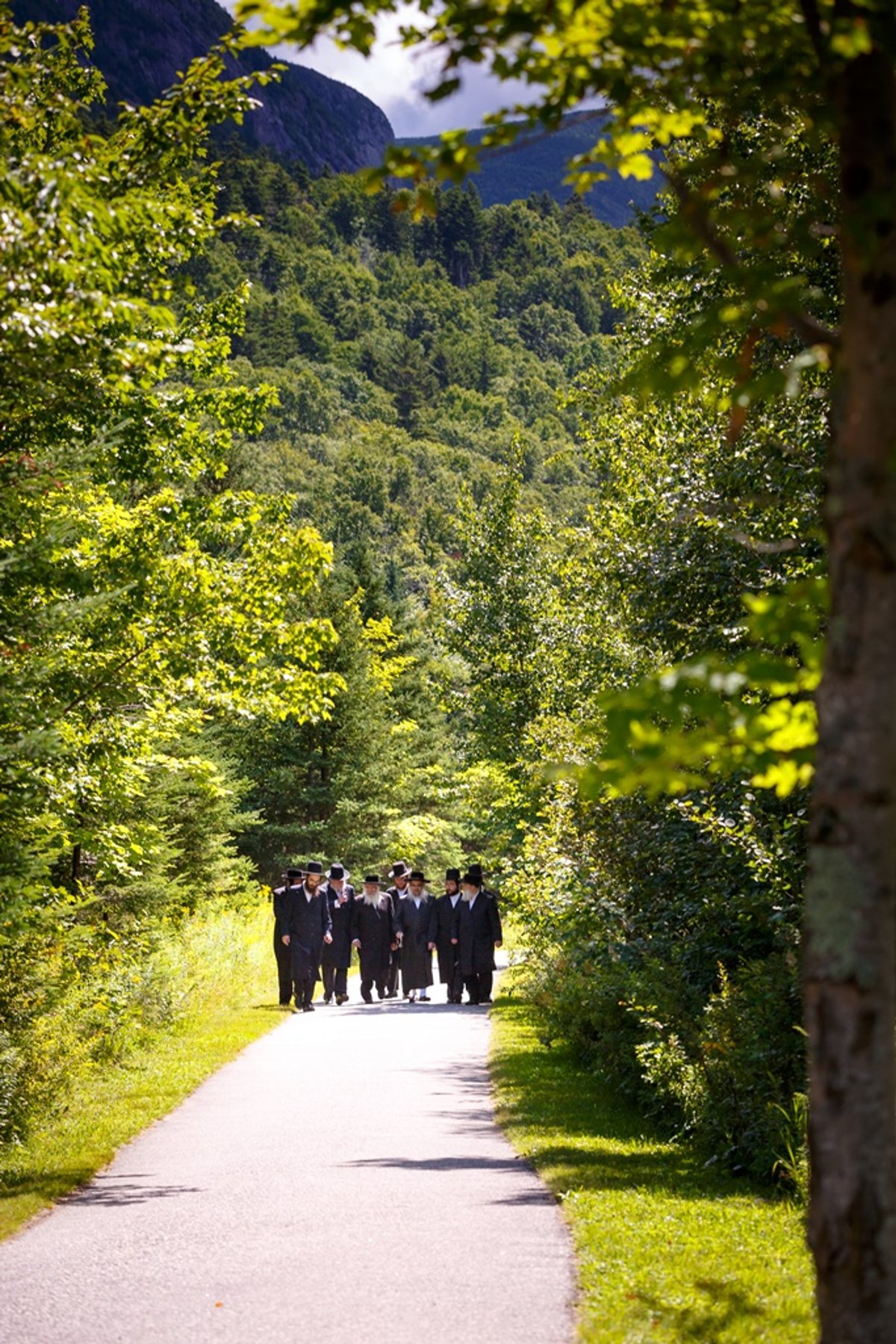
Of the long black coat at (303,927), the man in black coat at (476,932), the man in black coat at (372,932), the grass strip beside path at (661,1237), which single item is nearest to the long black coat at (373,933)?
the man in black coat at (372,932)

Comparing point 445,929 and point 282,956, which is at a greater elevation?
point 445,929

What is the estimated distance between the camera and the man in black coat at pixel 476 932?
74.2 feet

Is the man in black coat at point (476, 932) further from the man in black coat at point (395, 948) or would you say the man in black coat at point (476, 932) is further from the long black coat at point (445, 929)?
the man in black coat at point (395, 948)

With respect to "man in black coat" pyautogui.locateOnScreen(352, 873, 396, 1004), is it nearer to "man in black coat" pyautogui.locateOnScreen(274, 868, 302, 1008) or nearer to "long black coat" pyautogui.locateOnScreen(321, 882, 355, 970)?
"long black coat" pyautogui.locateOnScreen(321, 882, 355, 970)

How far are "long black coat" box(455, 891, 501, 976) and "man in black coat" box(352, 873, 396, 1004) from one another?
1.71 m

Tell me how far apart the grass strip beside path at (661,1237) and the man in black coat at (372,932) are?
38.1 feet

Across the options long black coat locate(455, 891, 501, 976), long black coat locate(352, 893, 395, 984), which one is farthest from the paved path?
long black coat locate(352, 893, 395, 984)

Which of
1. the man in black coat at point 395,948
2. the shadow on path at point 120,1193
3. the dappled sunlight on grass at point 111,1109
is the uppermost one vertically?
the man in black coat at point 395,948

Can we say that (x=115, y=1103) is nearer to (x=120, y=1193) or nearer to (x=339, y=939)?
(x=120, y=1193)

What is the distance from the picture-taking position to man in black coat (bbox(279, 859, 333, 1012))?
21953 mm

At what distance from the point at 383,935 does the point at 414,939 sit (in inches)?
26.3

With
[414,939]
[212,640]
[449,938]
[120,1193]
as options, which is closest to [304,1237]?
[120,1193]

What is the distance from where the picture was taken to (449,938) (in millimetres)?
23219

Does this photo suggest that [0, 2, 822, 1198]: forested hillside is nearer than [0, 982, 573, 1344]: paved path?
No
